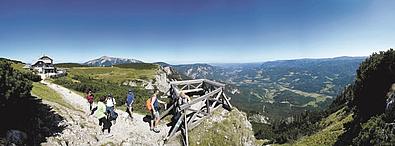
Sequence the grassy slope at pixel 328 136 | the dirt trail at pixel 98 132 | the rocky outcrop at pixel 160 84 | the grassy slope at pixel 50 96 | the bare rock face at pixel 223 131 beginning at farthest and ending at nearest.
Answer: the rocky outcrop at pixel 160 84, the grassy slope at pixel 328 136, the grassy slope at pixel 50 96, the bare rock face at pixel 223 131, the dirt trail at pixel 98 132

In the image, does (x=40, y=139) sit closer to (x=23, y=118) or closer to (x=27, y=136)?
(x=27, y=136)

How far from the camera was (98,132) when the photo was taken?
20.5m

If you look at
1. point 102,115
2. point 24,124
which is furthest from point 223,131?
point 24,124

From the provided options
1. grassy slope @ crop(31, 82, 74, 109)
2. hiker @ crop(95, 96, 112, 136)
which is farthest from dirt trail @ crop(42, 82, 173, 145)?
grassy slope @ crop(31, 82, 74, 109)

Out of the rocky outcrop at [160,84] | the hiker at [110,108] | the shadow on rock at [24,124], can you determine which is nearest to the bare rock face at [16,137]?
the shadow on rock at [24,124]

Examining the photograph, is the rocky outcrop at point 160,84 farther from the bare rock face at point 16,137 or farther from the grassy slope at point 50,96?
the bare rock face at point 16,137

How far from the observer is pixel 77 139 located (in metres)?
18.7

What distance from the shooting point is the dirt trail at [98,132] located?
61.1 feet

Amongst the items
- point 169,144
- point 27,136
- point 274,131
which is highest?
point 27,136

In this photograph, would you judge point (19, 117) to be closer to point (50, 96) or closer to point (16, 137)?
point (16, 137)

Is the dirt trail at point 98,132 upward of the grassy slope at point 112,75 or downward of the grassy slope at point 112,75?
upward

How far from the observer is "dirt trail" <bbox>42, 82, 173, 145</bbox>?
18.6 m

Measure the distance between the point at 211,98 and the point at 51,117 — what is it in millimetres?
10982

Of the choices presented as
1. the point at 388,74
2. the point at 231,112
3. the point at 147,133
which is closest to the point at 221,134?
the point at 231,112
